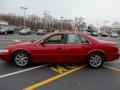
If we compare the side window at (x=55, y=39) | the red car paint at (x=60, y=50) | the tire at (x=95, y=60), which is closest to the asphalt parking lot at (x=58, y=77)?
the tire at (x=95, y=60)

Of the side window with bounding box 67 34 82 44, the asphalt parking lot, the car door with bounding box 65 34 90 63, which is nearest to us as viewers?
the asphalt parking lot

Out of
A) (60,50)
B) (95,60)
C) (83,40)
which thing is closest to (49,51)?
(60,50)

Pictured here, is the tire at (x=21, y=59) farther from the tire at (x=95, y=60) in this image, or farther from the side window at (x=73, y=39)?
the tire at (x=95, y=60)

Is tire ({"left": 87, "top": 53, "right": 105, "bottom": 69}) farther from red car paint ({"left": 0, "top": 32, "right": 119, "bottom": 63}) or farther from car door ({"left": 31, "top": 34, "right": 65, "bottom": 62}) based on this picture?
car door ({"left": 31, "top": 34, "right": 65, "bottom": 62})

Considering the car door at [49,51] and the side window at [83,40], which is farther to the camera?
the side window at [83,40]

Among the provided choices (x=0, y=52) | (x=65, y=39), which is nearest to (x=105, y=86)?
(x=65, y=39)

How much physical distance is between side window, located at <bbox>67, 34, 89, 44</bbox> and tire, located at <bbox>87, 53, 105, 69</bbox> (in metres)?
0.64

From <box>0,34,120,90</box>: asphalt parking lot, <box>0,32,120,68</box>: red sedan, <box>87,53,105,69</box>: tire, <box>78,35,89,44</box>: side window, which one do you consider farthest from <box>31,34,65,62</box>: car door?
<box>87,53,105,69</box>: tire

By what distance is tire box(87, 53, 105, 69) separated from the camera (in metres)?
9.12

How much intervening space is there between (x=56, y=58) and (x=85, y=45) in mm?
1225

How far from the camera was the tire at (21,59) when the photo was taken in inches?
352

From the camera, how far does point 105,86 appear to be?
21.9 feet

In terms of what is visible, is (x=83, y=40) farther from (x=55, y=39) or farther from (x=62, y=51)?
(x=55, y=39)

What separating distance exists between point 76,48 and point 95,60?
2.90 ft
